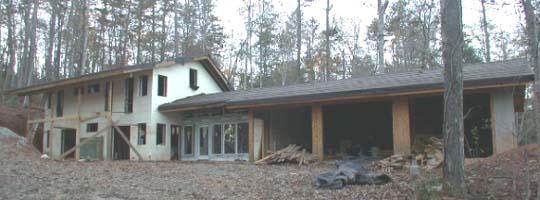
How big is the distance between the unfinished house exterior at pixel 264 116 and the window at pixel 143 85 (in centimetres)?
17

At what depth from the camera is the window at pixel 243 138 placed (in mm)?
19641

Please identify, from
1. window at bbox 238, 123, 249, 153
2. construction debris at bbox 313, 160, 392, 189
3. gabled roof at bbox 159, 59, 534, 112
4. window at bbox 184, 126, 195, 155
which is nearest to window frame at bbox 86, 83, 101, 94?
window at bbox 184, 126, 195, 155

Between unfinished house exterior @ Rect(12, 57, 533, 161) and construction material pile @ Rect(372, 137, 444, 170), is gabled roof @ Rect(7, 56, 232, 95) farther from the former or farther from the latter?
construction material pile @ Rect(372, 137, 444, 170)

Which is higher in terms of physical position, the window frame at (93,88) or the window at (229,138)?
the window frame at (93,88)

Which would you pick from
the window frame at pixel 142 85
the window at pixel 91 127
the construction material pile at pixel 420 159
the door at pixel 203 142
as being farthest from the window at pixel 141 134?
the construction material pile at pixel 420 159

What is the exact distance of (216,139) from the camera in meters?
20.9

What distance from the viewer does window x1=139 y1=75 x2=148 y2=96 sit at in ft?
71.3

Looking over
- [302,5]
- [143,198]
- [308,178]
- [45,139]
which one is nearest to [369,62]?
[302,5]

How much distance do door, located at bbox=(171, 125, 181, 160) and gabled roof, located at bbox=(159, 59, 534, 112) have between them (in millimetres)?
2160

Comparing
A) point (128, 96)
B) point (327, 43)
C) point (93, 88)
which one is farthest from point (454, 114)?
point (327, 43)

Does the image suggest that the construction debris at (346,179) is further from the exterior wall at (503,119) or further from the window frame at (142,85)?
the window frame at (142,85)

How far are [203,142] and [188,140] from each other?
3.59 feet

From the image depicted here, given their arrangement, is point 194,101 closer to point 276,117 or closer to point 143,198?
point 276,117

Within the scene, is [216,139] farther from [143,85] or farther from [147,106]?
[143,85]
